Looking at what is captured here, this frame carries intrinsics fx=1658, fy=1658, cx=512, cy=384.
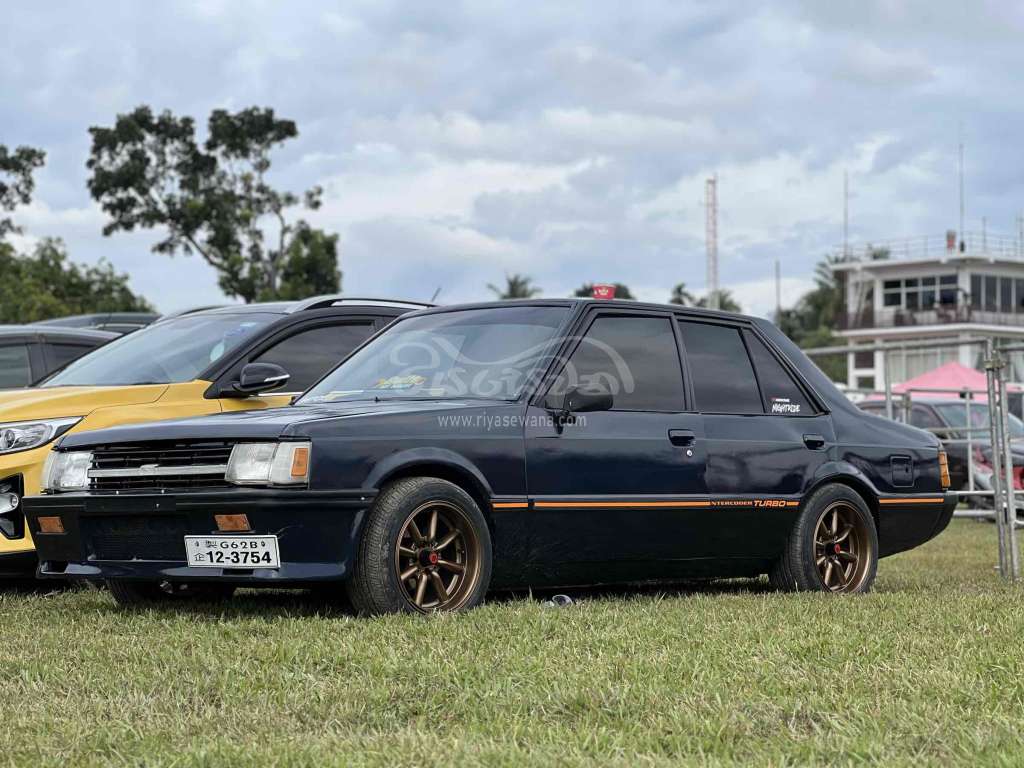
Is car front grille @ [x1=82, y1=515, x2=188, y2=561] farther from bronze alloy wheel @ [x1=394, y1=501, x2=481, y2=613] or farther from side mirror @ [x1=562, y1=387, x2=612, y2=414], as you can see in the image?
side mirror @ [x1=562, y1=387, x2=612, y2=414]

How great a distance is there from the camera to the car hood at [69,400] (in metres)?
8.71

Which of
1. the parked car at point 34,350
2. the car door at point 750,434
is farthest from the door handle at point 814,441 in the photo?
the parked car at point 34,350

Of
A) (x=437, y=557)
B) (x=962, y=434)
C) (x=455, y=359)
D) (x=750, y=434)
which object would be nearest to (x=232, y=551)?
(x=437, y=557)

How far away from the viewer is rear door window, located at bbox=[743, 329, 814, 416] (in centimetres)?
892

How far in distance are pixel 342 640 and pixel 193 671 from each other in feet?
2.22

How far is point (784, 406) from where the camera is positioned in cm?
895

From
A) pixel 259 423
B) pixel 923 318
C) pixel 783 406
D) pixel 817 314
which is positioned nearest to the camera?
pixel 259 423

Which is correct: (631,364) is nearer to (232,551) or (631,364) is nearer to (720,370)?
(720,370)

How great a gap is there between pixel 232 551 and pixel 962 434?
1486 centimetres

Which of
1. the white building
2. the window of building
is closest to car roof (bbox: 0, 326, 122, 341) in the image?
the window of building

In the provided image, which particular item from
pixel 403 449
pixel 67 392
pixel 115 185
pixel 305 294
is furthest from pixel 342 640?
pixel 115 185

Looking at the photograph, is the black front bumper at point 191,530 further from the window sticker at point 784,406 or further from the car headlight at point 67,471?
the window sticker at point 784,406

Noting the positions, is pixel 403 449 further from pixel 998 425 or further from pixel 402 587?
pixel 998 425

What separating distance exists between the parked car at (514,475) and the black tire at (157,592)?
2 cm
